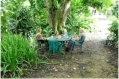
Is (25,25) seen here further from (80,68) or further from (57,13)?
(80,68)

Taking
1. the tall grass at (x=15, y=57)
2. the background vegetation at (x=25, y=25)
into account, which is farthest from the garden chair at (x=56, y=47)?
the tall grass at (x=15, y=57)

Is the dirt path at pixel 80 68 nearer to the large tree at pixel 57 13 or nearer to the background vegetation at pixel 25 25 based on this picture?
the background vegetation at pixel 25 25

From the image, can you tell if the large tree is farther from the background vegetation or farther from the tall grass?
the tall grass

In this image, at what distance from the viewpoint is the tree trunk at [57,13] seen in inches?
331

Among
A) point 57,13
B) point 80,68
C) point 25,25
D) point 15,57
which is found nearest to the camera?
point 15,57

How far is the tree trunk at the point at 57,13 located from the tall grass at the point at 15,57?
290 centimetres

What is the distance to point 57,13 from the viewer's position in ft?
28.6

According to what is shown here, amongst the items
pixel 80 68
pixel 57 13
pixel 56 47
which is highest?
→ pixel 57 13

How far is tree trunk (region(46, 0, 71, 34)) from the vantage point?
8404 millimetres

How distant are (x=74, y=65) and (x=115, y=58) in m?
1.77

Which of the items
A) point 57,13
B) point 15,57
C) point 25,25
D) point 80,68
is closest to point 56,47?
point 80,68

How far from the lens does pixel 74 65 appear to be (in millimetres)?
6141

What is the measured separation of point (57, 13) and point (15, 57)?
4.04 m

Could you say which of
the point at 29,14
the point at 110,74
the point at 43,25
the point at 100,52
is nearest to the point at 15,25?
the point at 29,14
